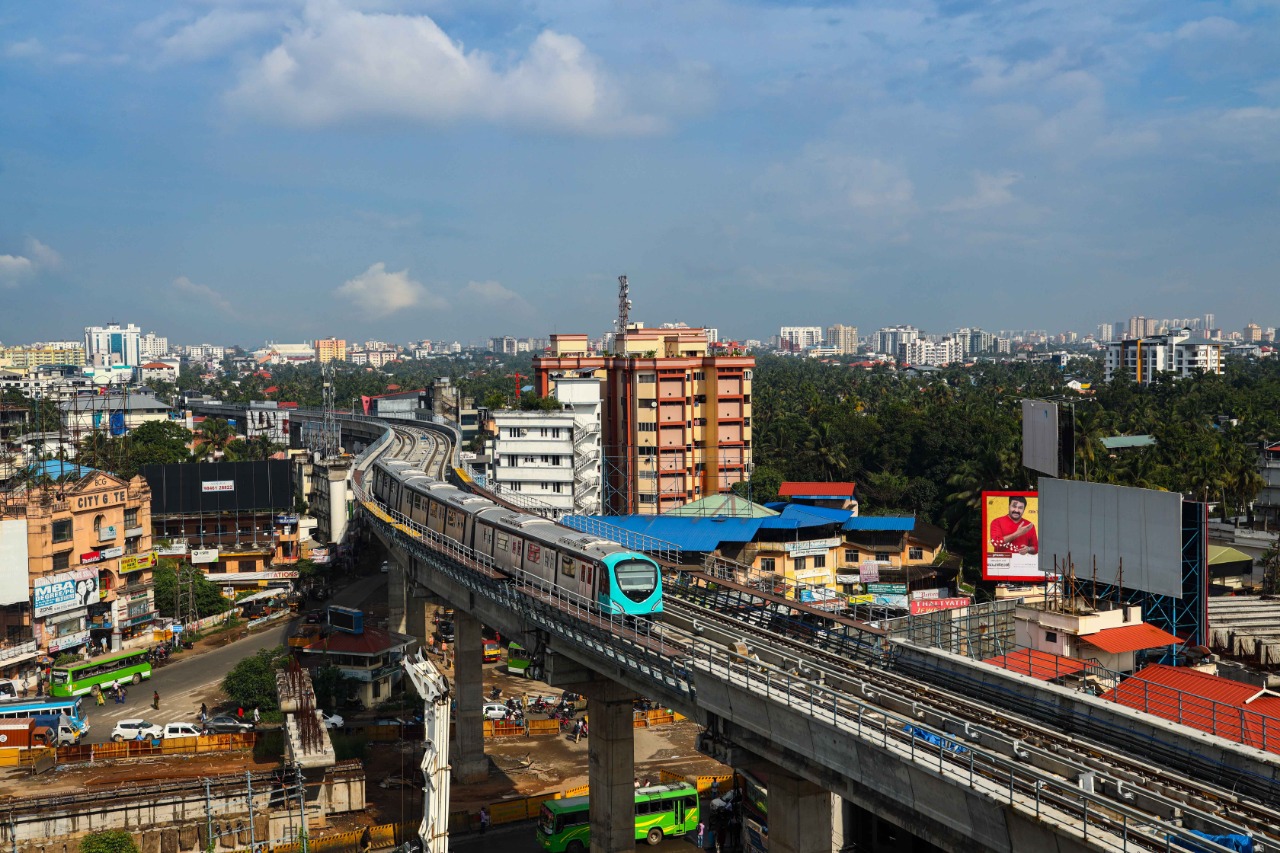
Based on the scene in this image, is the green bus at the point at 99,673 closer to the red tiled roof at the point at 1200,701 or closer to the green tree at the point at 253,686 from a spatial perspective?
the green tree at the point at 253,686

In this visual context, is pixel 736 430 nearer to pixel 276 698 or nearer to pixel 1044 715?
pixel 276 698

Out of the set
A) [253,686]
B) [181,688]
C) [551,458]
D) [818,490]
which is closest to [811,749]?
[253,686]

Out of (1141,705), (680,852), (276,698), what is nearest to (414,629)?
(276,698)

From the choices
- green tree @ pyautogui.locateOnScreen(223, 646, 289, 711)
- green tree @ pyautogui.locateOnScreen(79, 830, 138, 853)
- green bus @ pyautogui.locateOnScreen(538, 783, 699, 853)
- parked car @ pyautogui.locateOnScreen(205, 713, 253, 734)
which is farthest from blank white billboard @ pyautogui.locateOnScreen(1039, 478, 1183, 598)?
parked car @ pyautogui.locateOnScreen(205, 713, 253, 734)

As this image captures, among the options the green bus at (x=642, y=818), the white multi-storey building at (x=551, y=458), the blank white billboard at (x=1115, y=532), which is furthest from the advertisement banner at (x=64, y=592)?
the blank white billboard at (x=1115, y=532)

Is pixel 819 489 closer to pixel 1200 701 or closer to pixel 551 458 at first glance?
pixel 551 458

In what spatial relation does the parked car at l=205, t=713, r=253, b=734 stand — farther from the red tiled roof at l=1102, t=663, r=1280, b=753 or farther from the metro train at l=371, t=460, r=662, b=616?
the red tiled roof at l=1102, t=663, r=1280, b=753
